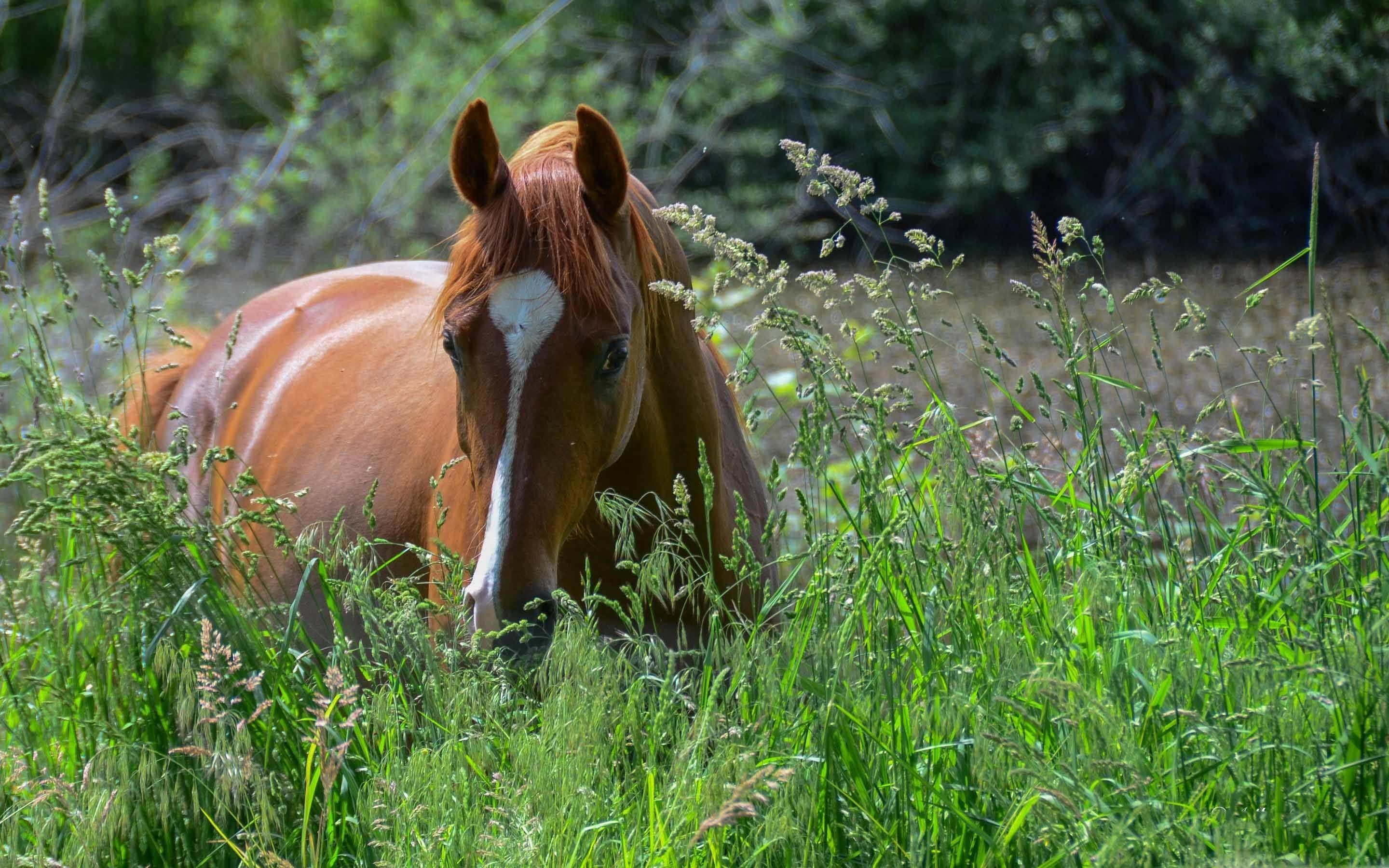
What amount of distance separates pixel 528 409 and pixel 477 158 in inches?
20.6

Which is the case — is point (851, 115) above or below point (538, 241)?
above

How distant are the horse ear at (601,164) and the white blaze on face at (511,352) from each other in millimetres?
241

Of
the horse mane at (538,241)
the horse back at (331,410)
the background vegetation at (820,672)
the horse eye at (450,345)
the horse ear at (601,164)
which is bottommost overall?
the background vegetation at (820,672)

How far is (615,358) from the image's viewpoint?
2.06m

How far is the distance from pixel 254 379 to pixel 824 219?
5049mm

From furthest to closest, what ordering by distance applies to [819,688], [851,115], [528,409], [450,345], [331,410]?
[851,115] < [331,410] < [450,345] < [528,409] < [819,688]

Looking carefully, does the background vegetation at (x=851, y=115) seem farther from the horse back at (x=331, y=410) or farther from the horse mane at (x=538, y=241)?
the horse mane at (x=538, y=241)

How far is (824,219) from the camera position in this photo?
8.00m

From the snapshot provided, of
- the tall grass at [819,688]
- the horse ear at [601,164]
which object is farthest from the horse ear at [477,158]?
the tall grass at [819,688]

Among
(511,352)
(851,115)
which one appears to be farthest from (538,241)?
(851,115)

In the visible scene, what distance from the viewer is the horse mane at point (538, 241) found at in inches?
79.3

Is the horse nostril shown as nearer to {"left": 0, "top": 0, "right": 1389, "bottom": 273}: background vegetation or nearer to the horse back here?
the horse back

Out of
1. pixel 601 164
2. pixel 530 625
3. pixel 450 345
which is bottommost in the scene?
pixel 530 625

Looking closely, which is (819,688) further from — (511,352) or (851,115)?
(851,115)
